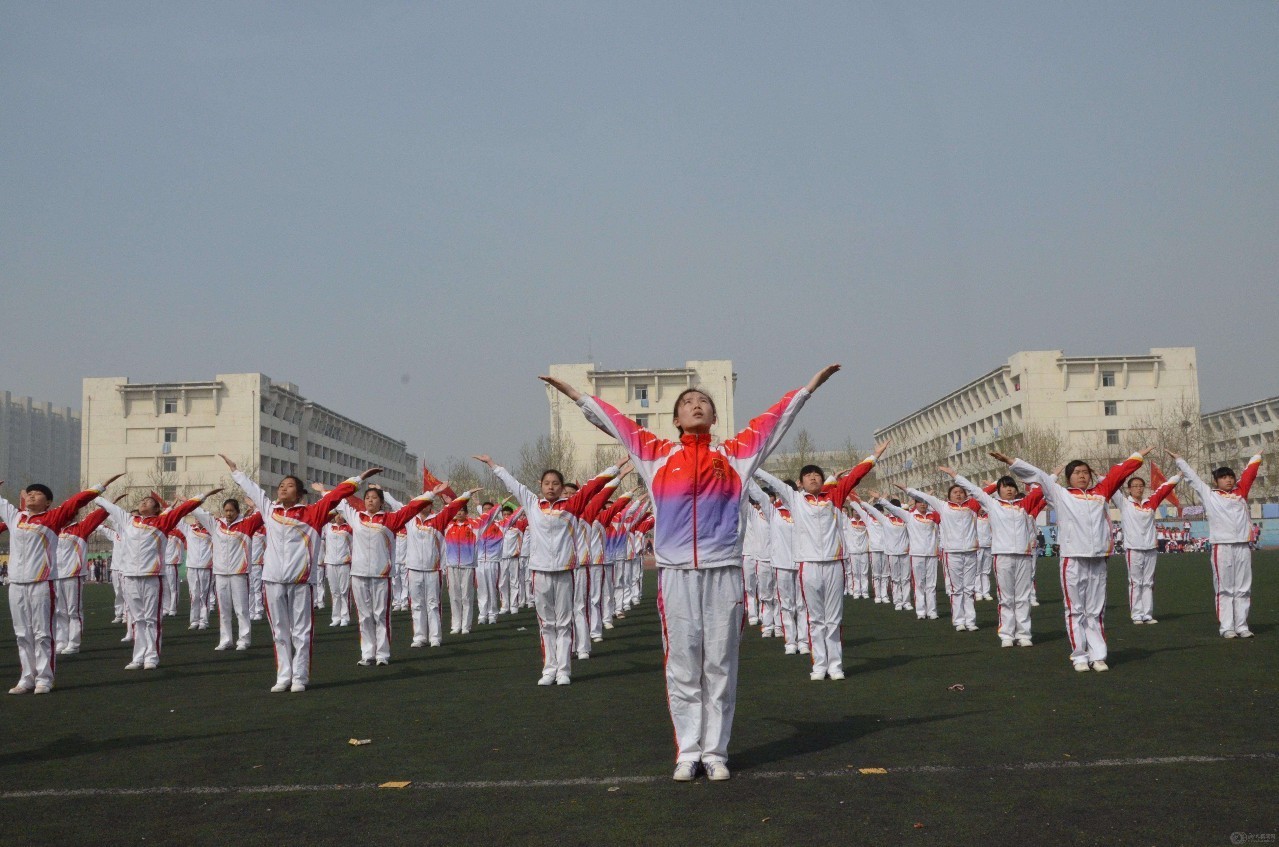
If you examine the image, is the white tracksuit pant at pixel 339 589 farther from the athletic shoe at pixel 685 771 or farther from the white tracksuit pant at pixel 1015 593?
the athletic shoe at pixel 685 771

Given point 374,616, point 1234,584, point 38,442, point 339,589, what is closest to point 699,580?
point 374,616

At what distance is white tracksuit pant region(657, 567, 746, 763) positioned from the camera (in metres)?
6.68

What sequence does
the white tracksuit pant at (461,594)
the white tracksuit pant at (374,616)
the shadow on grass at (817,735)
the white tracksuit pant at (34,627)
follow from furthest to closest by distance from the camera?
the white tracksuit pant at (461,594) < the white tracksuit pant at (374,616) < the white tracksuit pant at (34,627) < the shadow on grass at (817,735)

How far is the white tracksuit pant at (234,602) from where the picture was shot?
16.4 meters

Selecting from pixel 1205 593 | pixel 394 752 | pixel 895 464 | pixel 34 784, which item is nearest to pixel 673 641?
pixel 394 752

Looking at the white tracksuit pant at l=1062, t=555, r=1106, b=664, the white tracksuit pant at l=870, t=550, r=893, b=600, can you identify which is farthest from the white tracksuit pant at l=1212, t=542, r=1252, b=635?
the white tracksuit pant at l=870, t=550, r=893, b=600

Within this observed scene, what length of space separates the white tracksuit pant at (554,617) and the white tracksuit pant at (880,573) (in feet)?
46.0

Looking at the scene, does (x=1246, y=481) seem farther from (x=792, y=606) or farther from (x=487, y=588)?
(x=487, y=588)

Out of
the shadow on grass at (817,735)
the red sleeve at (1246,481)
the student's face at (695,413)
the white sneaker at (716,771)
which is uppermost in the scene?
the student's face at (695,413)

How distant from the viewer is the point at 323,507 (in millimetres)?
11312

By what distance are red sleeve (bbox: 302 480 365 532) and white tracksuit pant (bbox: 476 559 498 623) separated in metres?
10.6

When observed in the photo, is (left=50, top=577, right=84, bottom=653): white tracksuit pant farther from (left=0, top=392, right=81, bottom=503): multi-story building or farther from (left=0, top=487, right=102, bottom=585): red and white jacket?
(left=0, top=392, right=81, bottom=503): multi-story building

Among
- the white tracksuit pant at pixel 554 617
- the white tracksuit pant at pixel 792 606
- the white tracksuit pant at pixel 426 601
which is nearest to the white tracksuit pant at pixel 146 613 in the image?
the white tracksuit pant at pixel 426 601

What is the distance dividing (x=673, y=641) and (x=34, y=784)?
4.44m
